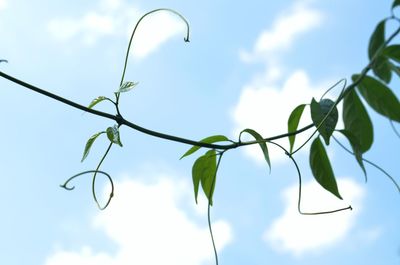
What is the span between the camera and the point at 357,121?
476mm

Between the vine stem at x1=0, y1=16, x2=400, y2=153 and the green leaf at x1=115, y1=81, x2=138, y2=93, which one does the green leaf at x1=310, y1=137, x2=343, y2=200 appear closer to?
the vine stem at x1=0, y1=16, x2=400, y2=153

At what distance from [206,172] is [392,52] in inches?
9.1

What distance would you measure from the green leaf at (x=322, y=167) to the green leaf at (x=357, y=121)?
0.10 feet

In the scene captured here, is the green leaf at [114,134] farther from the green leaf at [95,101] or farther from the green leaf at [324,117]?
the green leaf at [324,117]

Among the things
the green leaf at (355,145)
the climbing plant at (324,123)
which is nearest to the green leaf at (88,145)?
the climbing plant at (324,123)

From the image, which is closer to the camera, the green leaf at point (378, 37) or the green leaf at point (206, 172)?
the green leaf at point (378, 37)

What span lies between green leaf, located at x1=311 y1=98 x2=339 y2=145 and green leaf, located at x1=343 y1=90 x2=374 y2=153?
11 millimetres

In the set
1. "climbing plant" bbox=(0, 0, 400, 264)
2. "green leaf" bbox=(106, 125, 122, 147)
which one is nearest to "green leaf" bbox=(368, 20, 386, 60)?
"climbing plant" bbox=(0, 0, 400, 264)

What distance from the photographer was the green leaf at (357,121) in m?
0.46

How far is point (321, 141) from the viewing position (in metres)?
0.50

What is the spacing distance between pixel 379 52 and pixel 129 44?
11.4 inches

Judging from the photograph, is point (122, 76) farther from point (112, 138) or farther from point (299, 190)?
point (299, 190)

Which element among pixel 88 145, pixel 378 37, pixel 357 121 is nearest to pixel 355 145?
pixel 357 121

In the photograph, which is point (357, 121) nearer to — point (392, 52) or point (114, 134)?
point (392, 52)
